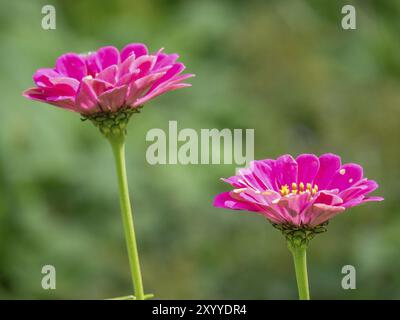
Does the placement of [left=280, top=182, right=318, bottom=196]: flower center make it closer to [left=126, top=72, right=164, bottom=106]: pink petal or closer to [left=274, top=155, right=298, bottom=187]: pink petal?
[left=274, top=155, right=298, bottom=187]: pink petal

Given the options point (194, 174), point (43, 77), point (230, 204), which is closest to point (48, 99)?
point (43, 77)

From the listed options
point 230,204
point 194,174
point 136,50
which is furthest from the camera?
point 194,174

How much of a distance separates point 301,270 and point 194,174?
5.16 ft

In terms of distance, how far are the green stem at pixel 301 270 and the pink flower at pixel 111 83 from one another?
0.13m

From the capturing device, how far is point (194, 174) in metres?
2.06

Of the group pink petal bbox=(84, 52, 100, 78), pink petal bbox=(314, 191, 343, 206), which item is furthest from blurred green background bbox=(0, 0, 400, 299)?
pink petal bbox=(314, 191, 343, 206)

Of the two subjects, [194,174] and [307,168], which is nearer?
[307,168]

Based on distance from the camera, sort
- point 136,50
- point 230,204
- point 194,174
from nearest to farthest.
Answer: point 230,204
point 136,50
point 194,174

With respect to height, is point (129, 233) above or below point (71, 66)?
below

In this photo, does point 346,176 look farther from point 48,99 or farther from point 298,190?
point 48,99

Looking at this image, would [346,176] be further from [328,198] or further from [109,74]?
[109,74]

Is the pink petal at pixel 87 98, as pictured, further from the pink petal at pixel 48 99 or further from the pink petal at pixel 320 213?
the pink petal at pixel 320 213

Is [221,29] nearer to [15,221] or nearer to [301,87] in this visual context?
[301,87]

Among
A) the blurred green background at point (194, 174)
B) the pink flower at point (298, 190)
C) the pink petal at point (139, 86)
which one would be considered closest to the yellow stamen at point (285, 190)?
the pink flower at point (298, 190)
